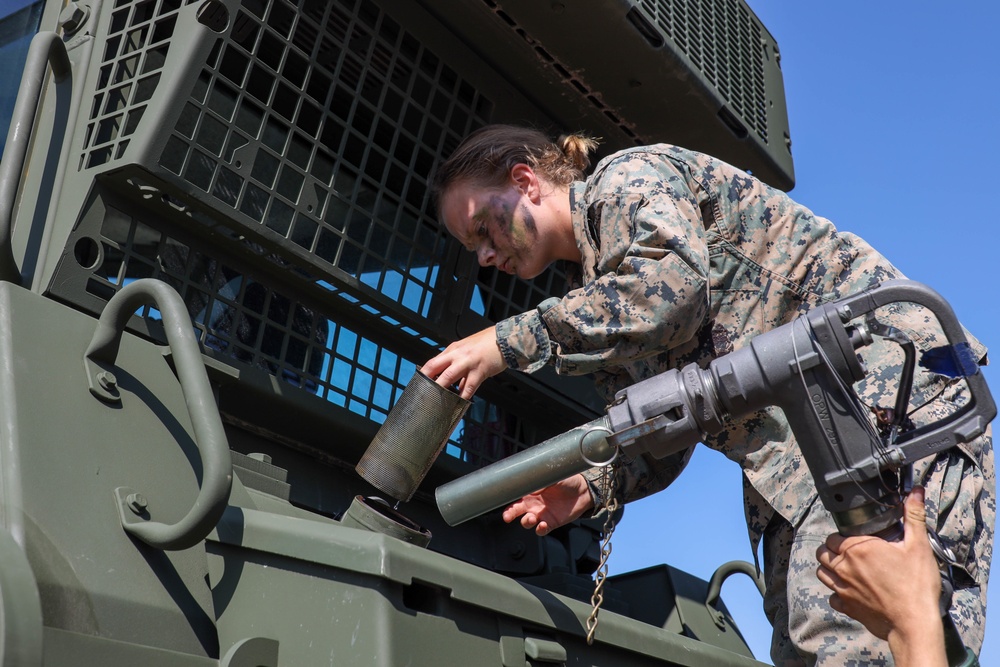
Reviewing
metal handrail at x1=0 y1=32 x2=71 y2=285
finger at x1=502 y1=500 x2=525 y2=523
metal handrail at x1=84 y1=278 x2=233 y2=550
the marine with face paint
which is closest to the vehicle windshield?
metal handrail at x1=0 y1=32 x2=71 y2=285

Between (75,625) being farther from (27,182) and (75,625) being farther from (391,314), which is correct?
(391,314)

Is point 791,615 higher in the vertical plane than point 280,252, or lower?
lower

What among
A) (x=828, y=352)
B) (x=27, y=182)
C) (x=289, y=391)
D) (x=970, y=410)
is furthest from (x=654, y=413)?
(x=27, y=182)

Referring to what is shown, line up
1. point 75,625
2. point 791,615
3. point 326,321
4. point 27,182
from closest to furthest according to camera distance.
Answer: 1. point 75,625
2. point 791,615
3. point 27,182
4. point 326,321

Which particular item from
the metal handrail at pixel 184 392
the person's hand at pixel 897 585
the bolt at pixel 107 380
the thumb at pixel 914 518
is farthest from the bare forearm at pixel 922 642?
the bolt at pixel 107 380

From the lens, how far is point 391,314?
2781 mm

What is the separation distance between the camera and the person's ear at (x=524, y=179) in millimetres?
2531

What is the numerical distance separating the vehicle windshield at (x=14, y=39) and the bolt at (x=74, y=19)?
0.38 ft

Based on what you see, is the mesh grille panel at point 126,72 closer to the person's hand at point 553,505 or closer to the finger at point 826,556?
the person's hand at point 553,505

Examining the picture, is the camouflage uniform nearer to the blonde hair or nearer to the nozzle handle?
the blonde hair

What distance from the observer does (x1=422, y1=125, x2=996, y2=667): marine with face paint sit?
1938 mm

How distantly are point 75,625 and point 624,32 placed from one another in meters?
2.01

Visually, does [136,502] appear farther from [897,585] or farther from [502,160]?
[502,160]

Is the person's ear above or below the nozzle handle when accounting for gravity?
above
